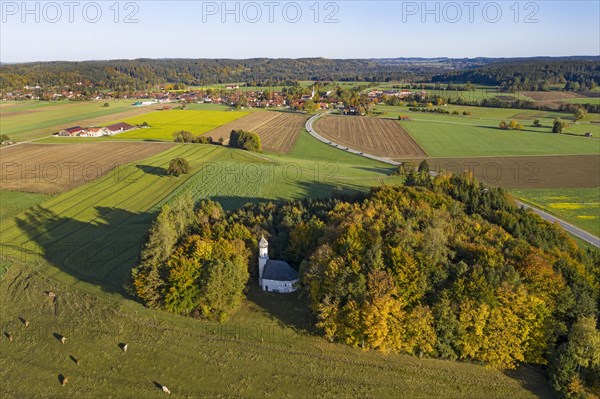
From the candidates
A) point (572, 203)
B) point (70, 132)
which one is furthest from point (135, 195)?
point (572, 203)

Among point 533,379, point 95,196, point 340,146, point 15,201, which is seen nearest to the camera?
point 533,379

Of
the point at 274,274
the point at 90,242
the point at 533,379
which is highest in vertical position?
the point at 90,242

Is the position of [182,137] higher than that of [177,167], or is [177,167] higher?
[182,137]

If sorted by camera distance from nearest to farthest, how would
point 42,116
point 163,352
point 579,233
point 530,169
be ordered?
point 163,352 < point 579,233 < point 530,169 < point 42,116

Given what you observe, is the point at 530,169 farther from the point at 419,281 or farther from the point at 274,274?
the point at 274,274

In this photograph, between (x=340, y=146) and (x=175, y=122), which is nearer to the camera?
(x=340, y=146)

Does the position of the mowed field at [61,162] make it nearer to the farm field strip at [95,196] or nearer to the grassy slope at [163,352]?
the farm field strip at [95,196]

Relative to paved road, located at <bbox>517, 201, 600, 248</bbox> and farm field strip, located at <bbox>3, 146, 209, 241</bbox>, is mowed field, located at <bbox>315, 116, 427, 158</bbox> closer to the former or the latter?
paved road, located at <bbox>517, 201, 600, 248</bbox>
